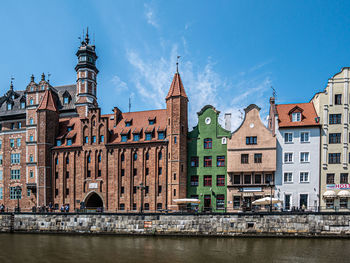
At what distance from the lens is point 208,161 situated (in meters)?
52.3

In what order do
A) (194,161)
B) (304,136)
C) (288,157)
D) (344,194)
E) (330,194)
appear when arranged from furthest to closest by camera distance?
(194,161)
(304,136)
(288,157)
(330,194)
(344,194)

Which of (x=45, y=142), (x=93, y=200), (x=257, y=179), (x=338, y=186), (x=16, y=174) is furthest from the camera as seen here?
(x=16, y=174)

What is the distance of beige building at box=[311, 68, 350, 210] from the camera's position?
155 feet

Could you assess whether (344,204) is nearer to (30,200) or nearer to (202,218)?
(202,218)

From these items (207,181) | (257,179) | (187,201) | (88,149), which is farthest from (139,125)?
(257,179)

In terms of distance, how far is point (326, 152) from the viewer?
4822cm

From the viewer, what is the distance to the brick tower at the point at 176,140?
50.3 metres

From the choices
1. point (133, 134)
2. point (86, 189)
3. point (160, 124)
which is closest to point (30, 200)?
point (86, 189)

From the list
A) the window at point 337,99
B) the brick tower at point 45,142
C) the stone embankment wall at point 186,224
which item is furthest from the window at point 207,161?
the brick tower at point 45,142

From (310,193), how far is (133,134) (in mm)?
29281

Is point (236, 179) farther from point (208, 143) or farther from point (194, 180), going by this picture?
point (208, 143)

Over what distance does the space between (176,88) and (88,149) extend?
18905 millimetres

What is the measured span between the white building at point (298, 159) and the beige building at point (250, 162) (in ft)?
4.78

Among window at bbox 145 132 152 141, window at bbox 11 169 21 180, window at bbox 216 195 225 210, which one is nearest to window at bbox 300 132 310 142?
window at bbox 216 195 225 210
